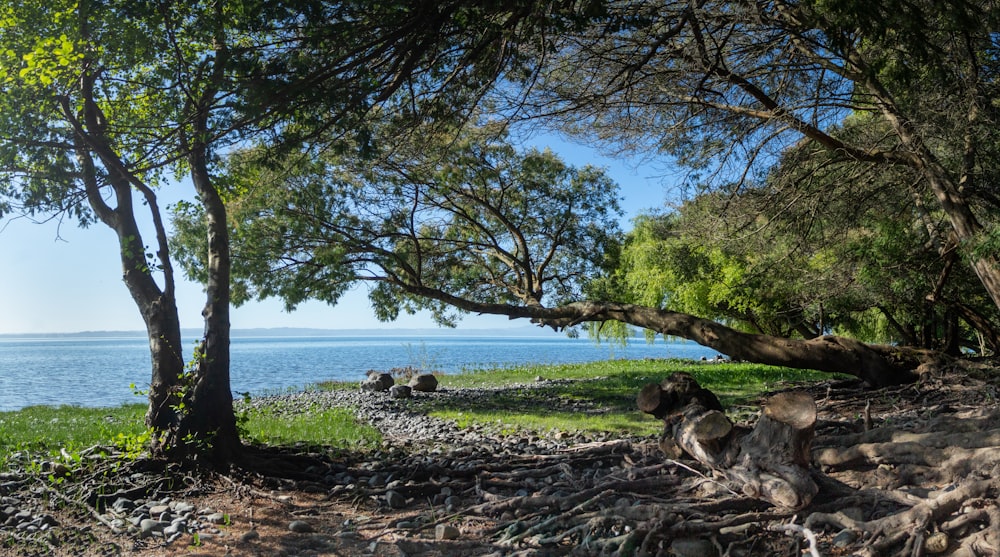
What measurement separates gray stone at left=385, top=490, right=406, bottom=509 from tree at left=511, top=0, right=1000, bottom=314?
15.2ft

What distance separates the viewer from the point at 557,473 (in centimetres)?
620

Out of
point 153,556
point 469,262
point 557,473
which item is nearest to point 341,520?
point 153,556

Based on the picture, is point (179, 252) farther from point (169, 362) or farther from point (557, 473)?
point (557, 473)

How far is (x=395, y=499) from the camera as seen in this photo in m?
5.84

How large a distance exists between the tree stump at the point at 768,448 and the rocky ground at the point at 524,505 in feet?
0.48

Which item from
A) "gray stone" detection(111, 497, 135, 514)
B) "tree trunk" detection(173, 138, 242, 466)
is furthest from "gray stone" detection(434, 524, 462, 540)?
"tree trunk" detection(173, 138, 242, 466)

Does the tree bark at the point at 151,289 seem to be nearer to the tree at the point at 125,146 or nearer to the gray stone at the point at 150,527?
the tree at the point at 125,146

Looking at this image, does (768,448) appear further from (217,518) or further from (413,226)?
(413,226)

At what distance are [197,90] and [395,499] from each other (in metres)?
4.38

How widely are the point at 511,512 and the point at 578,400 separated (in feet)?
29.2

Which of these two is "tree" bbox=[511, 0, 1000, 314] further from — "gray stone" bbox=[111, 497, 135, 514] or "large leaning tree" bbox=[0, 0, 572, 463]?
"gray stone" bbox=[111, 497, 135, 514]

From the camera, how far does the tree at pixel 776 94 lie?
7.64 m

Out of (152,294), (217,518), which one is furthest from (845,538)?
(152,294)

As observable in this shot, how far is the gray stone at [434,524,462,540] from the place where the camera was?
4789 millimetres
